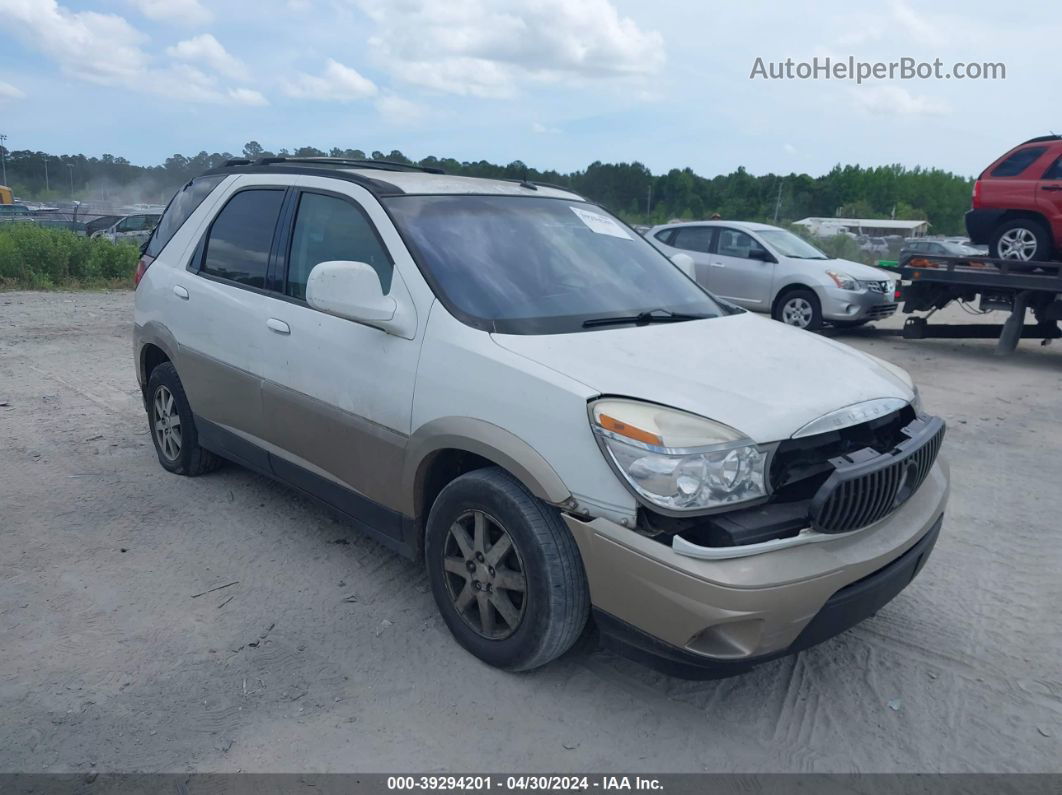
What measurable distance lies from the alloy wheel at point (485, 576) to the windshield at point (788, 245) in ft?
33.2

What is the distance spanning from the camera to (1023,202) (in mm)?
10523

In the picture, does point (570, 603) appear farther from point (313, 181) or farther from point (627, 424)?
point (313, 181)

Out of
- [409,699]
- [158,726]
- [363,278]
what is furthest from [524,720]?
[363,278]

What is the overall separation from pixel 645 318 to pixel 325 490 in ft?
5.47

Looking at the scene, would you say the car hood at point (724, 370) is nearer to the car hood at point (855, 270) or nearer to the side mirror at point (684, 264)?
the side mirror at point (684, 264)

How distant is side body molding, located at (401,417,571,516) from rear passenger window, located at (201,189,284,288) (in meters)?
1.49

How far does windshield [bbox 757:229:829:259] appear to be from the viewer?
40.5 feet

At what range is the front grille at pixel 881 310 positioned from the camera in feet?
39.0

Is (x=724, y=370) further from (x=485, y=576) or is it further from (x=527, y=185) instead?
(x=527, y=185)

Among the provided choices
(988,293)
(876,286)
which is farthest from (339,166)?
(876,286)

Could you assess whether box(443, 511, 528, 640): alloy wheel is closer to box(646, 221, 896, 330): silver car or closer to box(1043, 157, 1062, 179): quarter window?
box(646, 221, 896, 330): silver car

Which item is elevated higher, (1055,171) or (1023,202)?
(1055,171)

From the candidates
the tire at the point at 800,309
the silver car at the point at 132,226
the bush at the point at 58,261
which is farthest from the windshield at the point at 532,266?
the silver car at the point at 132,226

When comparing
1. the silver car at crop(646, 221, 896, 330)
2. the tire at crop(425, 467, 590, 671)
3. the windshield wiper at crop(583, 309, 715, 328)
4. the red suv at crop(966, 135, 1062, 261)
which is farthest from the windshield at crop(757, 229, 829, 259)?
the tire at crop(425, 467, 590, 671)
